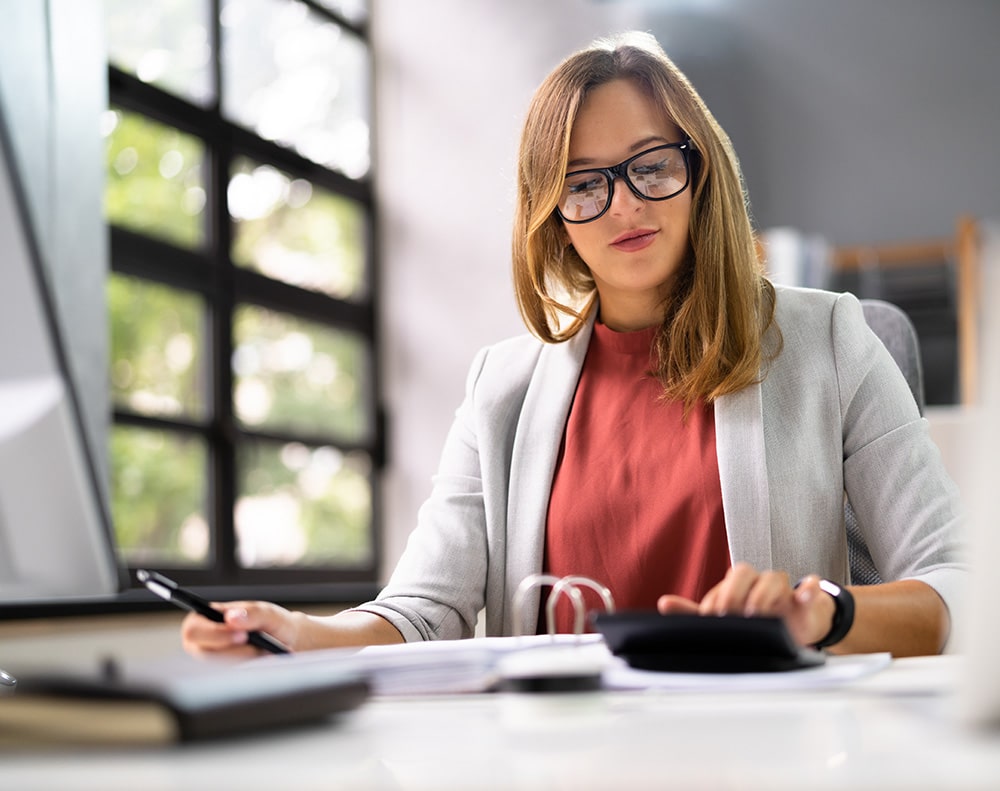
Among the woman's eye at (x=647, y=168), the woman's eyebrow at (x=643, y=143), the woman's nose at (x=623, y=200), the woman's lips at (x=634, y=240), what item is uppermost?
the woman's eyebrow at (x=643, y=143)

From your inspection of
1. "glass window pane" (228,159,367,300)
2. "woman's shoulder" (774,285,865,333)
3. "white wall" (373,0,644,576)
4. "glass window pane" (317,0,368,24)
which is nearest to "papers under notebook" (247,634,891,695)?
"woman's shoulder" (774,285,865,333)

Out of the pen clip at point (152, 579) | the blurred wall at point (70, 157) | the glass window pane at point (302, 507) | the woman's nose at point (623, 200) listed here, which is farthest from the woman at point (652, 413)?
the glass window pane at point (302, 507)

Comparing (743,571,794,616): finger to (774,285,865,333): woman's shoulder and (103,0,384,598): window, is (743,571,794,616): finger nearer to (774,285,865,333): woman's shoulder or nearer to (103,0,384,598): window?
(774,285,865,333): woman's shoulder

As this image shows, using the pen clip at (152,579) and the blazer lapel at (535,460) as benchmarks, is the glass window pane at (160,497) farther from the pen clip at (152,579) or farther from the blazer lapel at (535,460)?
the pen clip at (152,579)

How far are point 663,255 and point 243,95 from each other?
2.85 meters

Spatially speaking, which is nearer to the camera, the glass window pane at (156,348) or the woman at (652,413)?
the woman at (652,413)

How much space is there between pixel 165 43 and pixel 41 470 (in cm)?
312

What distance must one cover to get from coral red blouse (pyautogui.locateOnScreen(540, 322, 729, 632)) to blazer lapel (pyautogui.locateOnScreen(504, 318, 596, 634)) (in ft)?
0.09

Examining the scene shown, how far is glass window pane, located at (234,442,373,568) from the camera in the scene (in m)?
3.88

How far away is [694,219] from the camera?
1.63 m

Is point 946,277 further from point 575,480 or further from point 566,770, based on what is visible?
point 566,770

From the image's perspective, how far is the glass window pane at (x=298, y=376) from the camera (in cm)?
395

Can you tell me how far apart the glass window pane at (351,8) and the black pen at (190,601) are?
3937 millimetres

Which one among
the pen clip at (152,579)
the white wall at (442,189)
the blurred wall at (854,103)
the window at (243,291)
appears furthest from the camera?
the blurred wall at (854,103)
